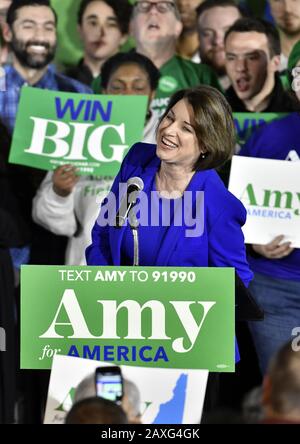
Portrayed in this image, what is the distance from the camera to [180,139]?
4.40m

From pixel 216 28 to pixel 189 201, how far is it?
4.55 ft

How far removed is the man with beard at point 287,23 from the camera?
5422 millimetres

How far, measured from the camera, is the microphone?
14.0 ft

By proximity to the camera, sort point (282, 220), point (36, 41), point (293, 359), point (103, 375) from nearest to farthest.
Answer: point (293, 359)
point (103, 375)
point (282, 220)
point (36, 41)

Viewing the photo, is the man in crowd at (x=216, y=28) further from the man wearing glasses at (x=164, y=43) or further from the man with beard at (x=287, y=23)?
the man with beard at (x=287, y=23)

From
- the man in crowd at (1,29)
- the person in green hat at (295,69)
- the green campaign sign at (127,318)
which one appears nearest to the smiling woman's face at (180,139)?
the green campaign sign at (127,318)

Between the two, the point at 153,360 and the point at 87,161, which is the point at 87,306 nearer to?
the point at 153,360

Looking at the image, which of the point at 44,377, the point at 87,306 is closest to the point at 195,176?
the point at 87,306

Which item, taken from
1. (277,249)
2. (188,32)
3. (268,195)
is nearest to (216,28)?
(188,32)

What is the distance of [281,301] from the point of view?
5.15 m

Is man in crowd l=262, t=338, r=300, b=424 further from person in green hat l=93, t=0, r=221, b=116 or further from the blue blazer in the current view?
person in green hat l=93, t=0, r=221, b=116

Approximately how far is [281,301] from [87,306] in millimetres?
1052

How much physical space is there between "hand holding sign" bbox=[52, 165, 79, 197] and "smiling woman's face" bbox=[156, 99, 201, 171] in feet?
3.08

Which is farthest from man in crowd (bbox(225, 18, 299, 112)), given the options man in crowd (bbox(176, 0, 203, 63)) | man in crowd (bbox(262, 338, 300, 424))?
man in crowd (bbox(262, 338, 300, 424))
